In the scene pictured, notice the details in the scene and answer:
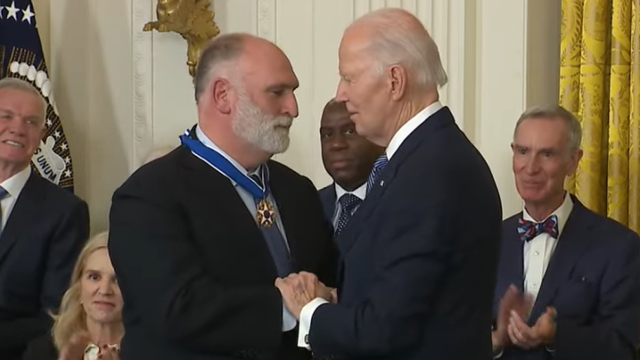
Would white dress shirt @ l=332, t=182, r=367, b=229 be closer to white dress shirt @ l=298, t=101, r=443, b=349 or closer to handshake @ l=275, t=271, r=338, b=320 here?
handshake @ l=275, t=271, r=338, b=320

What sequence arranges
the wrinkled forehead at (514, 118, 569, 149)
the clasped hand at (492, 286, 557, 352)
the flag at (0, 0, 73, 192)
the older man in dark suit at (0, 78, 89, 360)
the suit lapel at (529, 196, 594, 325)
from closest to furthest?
the clasped hand at (492, 286, 557, 352), the suit lapel at (529, 196, 594, 325), the wrinkled forehead at (514, 118, 569, 149), the older man in dark suit at (0, 78, 89, 360), the flag at (0, 0, 73, 192)

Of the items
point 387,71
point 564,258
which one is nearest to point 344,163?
point 564,258

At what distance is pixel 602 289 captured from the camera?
3773mm

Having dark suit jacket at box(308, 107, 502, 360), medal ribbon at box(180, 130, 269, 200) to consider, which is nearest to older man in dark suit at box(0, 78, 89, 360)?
medal ribbon at box(180, 130, 269, 200)

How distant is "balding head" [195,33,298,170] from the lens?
9.97 ft

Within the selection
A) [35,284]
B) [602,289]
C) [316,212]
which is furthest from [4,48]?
[602,289]

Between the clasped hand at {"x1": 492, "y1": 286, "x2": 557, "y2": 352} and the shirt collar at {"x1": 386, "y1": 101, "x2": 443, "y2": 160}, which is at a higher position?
the shirt collar at {"x1": 386, "y1": 101, "x2": 443, "y2": 160}

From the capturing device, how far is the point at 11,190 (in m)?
4.52

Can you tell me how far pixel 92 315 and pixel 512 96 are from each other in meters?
1.90

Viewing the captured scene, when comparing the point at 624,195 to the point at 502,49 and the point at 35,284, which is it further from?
the point at 35,284

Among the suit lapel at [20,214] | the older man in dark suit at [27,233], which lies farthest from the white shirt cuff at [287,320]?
the suit lapel at [20,214]

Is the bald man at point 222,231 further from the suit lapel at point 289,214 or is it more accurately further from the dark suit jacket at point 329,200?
the dark suit jacket at point 329,200

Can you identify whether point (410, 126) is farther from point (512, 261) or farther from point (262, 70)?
point (512, 261)

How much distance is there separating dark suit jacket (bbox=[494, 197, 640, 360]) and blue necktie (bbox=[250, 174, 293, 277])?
3.36 ft
